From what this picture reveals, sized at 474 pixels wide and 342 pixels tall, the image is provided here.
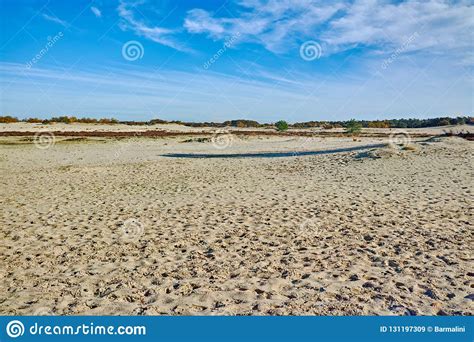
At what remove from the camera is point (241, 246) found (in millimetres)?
7426

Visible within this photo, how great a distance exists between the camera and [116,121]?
87938 millimetres

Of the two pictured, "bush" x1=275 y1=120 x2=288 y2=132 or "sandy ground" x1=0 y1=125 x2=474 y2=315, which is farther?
"bush" x1=275 y1=120 x2=288 y2=132

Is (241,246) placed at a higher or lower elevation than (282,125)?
lower

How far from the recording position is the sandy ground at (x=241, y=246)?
17.0 ft

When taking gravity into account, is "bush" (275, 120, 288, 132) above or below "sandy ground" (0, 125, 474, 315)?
above

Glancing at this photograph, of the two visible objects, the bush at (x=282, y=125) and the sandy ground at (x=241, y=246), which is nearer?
the sandy ground at (x=241, y=246)

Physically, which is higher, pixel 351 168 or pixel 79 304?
pixel 351 168

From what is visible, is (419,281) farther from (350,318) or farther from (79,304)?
(79,304)

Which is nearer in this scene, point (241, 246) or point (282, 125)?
point (241, 246)

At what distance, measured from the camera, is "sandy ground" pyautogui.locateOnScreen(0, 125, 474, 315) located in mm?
5176

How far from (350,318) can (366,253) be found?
2.50 m

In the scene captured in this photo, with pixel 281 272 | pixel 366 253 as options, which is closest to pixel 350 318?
pixel 281 272

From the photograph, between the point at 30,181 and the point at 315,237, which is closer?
the point at 315,237

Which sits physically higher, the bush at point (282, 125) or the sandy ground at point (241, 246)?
the bush at point (282, 125)
